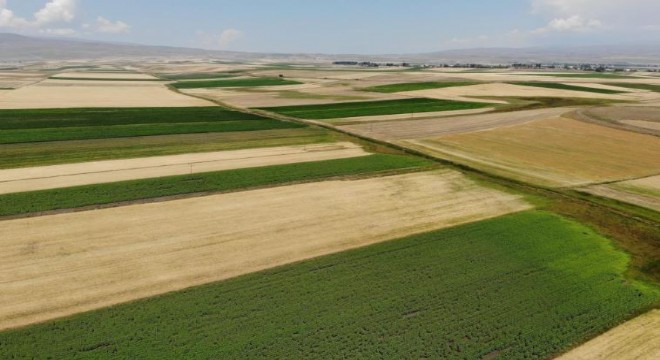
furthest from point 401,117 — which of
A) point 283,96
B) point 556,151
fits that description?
point 283,96

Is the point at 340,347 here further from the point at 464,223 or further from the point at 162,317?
the point at 464,223

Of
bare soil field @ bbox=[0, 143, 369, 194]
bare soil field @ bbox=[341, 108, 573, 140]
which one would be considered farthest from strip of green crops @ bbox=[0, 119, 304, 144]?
bare soil field @ bbox=[0, 143, 369, 194]

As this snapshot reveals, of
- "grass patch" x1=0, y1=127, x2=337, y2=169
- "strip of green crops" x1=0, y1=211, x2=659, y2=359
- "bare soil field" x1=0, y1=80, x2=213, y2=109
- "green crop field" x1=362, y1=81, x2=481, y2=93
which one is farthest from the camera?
"green crop field" x1=362, y1=81, x2=481, y2=93

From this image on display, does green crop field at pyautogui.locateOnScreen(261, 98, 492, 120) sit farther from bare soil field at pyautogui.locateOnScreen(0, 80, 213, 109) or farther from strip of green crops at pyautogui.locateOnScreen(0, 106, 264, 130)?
bare soil field at pyautogui.locateOnScreen(0, 80, 213, 109)

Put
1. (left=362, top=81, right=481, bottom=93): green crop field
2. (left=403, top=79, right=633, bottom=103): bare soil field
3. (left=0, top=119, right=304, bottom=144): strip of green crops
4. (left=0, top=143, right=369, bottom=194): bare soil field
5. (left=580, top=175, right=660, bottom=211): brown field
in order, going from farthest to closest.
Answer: (left=362, top=81, right=481, bottom=93): green crop field → (left=403, top=79, right=633, bottom=103): bare soil field → (left=0, top=119, right=304, bottom=144): strip of green crops → (left=0, top=143, right=369, bottom=194): bare soil field → (left=580, top=175, right=660, bottom=211): brown field

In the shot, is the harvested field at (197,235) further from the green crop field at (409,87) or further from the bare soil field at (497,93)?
the green crop field at (409,87)
